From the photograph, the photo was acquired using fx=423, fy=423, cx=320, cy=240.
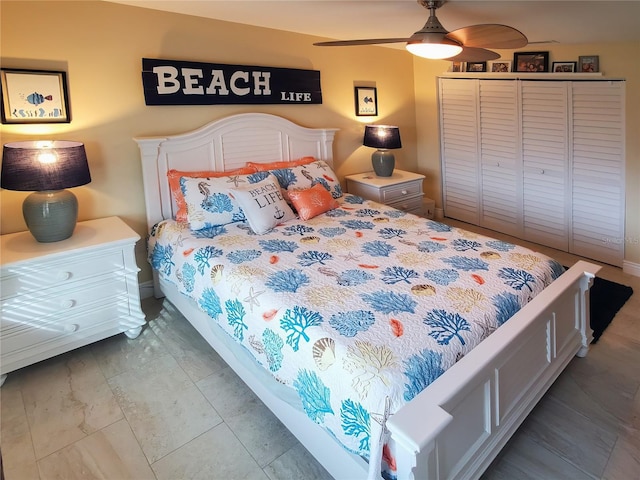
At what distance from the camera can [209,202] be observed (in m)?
2.82

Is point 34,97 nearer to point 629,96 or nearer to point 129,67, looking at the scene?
point 129,67

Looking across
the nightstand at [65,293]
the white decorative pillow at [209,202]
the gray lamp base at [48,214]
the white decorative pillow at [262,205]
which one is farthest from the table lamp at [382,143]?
the gray lamp base at [48,214]

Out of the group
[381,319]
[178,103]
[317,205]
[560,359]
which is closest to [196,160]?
[178,103]

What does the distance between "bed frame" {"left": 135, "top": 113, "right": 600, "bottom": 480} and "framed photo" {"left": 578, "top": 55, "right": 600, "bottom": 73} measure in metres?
1.94

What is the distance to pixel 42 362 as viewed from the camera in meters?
2.46

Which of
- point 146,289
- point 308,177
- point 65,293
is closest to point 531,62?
point 308,177

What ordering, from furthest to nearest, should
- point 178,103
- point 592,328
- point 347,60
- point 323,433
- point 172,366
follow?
point 347,60 → point 178,103 → point 592,328 → point 172,366 → point 323,433

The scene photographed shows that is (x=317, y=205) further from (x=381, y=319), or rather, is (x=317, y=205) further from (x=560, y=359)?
(x=560, y=359)

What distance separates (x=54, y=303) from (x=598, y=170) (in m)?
4.00

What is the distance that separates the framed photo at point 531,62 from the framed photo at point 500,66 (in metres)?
0.08

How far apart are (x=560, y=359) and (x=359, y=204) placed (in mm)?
1756

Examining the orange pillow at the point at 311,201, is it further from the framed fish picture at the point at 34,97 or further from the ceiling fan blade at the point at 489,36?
the framed fish picture at the point at 34,97

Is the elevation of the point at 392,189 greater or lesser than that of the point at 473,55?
lesser

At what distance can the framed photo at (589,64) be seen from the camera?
3.25 m
